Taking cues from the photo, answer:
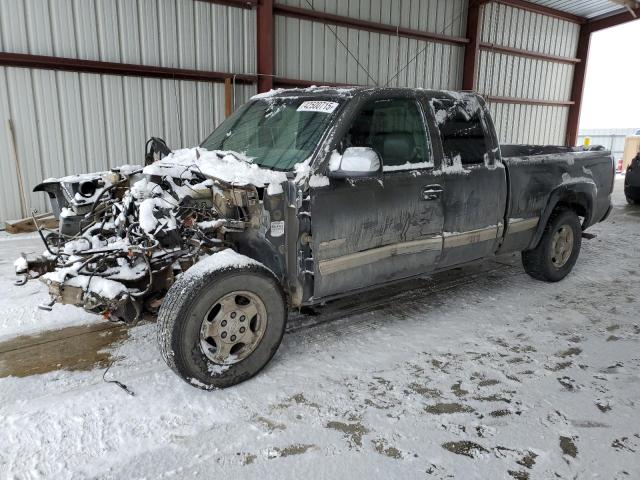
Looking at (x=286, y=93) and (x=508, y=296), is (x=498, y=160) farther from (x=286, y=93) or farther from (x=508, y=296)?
(x=286, y=93)

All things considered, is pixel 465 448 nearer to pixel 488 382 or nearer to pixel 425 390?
pixel 425 390

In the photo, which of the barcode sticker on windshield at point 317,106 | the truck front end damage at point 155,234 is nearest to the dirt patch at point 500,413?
the truck front end damage at point 155,234

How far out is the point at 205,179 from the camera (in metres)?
3.46

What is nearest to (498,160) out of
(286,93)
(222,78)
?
(286,93)

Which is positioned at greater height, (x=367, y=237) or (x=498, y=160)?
(x=498, y=160)

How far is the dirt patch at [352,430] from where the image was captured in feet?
8.52

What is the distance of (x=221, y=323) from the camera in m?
2.99

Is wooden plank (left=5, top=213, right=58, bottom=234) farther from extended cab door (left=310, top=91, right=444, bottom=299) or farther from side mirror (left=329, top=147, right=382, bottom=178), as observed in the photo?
side mirror (left=329, top=147, right=382, bottom=178)

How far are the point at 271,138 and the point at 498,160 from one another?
2118 millimetres

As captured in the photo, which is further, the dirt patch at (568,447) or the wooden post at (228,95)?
the wooden post at (228,95)

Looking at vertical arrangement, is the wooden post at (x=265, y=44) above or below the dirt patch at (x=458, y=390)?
above

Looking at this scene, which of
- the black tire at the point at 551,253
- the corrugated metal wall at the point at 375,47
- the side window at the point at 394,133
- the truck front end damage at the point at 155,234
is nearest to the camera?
the truck front end damage at the point at 155,234

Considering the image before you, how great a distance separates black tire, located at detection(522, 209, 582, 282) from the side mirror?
9.22 ft

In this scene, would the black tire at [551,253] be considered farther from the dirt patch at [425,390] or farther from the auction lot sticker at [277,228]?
the auction lot sticker at [277,228]
